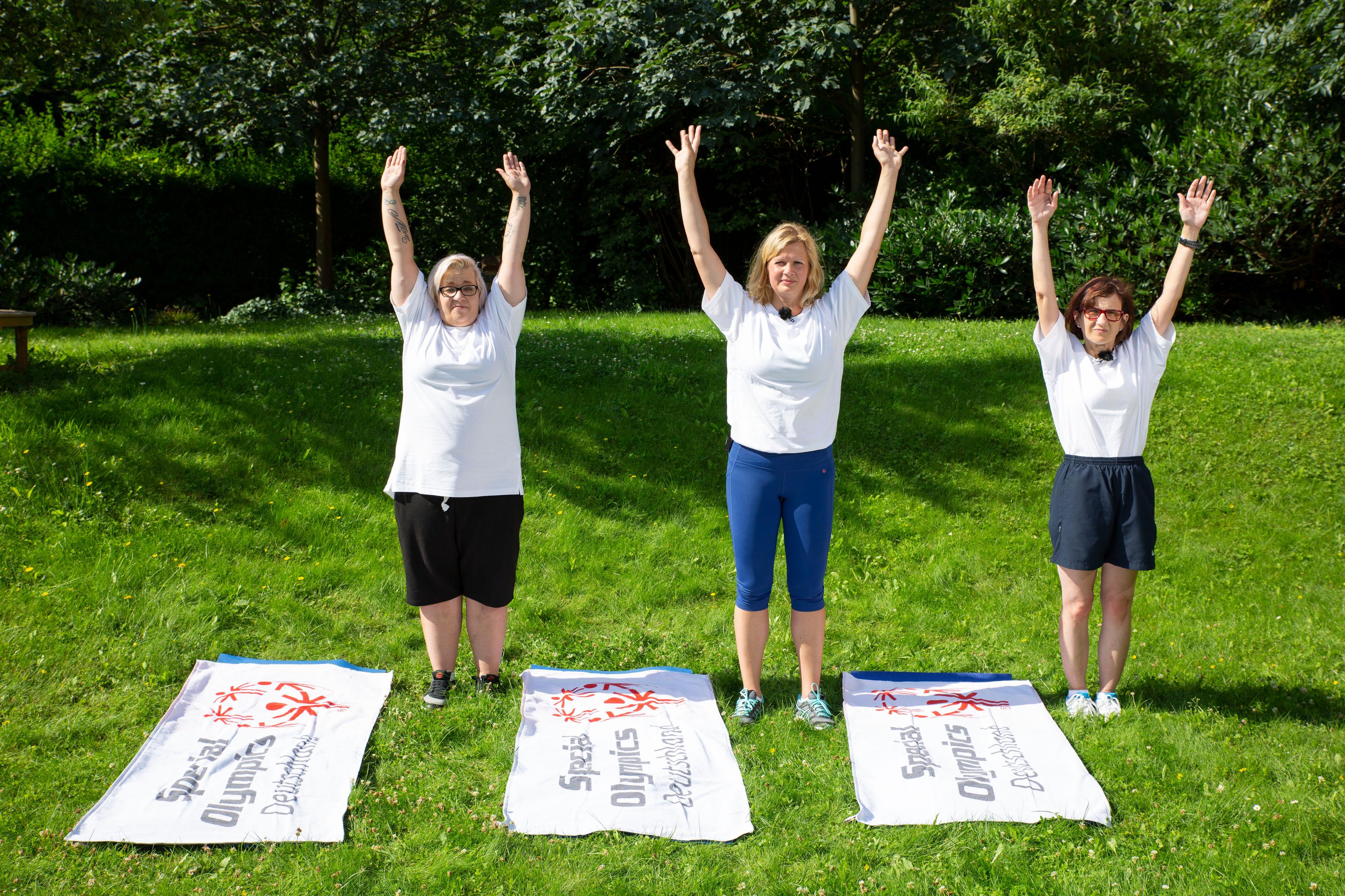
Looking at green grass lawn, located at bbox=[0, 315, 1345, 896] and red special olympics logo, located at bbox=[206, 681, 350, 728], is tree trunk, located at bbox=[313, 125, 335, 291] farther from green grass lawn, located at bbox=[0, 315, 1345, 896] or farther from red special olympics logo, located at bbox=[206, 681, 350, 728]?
red special olympics logo, located at bbox=[206, 681, 350, 728]

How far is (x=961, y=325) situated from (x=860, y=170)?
453 cm

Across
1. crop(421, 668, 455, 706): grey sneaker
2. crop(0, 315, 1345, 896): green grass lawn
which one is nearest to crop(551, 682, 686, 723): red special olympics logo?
crop(0, 315, 1345, 896): green grass lawn

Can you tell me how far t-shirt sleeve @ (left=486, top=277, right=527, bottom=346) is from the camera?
394 centimetres

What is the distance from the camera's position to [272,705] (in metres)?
4.04

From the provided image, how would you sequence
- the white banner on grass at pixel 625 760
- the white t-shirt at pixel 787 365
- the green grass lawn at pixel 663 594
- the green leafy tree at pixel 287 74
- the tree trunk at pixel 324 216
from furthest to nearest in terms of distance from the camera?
the tree trunk at pixel 324 216 → the green leafy tree at pixel 287 74 → the white t-shirt at pixel 787 365 → the white banner on grass at pixel 625 760 → the green grass lawn at pixel 663 594

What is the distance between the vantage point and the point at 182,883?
296 cm

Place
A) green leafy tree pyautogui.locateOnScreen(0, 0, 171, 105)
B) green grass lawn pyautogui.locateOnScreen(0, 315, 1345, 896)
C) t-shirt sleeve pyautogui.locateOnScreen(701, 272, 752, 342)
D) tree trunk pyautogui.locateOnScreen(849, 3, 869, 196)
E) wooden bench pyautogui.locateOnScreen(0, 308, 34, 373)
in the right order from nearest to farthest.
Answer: green grass lawn pyautogui.locateOnScreen(0, 315, 1345, 896) → t-shirt sleeve pyautogui.locateOnScreen(701, 272, 752, 342) → wooden bench pyautogui.locateOnScreen(0, 308, 34, 373) → green leafy tree pyautogui.locateOnScreen(0, 0, 171, 105) → tree trunk pyautogui.locateOnScreen(849, 3, 869, 196)

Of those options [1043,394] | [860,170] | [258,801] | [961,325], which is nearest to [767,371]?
[258,801]

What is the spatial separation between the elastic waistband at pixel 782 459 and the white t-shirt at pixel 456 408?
3.12ft

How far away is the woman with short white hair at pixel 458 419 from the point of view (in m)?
3.83

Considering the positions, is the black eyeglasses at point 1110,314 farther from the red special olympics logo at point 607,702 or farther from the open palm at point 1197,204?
the red special olympics logo at point 607,702

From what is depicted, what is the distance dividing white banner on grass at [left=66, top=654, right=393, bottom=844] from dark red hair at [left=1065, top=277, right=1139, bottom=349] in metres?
3.52

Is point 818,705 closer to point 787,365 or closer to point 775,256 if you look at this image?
point 787,365

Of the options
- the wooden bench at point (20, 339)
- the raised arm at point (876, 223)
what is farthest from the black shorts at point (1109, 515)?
the wooden bench at point (20, 339)
